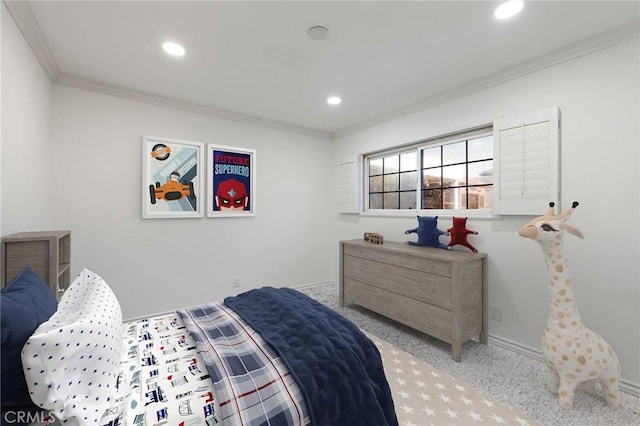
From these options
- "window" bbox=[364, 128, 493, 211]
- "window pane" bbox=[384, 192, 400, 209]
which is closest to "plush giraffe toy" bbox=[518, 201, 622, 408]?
"window" bbox=[364, 128, 493, 211]

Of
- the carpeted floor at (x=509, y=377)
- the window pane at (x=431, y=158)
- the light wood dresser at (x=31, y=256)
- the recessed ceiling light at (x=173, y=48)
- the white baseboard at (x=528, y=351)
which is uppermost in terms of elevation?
the recessed ceiling light at (x=173, y=48)

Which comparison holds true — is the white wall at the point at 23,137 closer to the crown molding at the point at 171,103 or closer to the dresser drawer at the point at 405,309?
the crown molding at the point at 171,103

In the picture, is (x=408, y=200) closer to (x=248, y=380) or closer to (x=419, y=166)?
(x=419, y=166)

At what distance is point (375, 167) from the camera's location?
3.98 metres

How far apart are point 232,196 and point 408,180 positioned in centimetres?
223

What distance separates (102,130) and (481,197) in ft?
12.6

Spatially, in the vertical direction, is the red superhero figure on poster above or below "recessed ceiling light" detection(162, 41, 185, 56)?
below

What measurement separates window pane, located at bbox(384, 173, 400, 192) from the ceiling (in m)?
1.01

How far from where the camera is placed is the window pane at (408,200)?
3.42 metres

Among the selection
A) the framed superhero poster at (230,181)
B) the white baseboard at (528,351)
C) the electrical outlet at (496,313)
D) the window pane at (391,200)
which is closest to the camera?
the white baseboard at (528,351)

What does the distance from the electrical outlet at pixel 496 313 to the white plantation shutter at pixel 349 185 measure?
1993mm

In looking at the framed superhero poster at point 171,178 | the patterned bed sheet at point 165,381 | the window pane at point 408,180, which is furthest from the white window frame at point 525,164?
the framed superhero poster at point 171,178

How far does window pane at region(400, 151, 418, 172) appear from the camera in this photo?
11.3ft

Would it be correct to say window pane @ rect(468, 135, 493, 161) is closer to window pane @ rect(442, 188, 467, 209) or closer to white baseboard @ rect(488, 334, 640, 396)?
window pane @ rect(442, 188, 467, 209)
